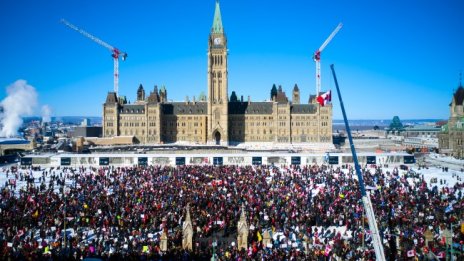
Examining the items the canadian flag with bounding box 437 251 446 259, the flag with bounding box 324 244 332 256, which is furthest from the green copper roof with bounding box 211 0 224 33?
the canadian flag with bounding box 437 251 446 259

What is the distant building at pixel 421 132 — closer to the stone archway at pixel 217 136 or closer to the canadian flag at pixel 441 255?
the stone archway at pixel 217 136

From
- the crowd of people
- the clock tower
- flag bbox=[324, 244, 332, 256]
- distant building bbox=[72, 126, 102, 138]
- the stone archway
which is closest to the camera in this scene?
flag bbox=[324, 244, 332, 256]

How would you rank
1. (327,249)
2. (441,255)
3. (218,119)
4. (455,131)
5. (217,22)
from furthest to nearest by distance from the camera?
(217,22) → (218,119) → (455,131) → (327,249) → (441,255)

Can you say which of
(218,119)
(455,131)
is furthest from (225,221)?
(218,119)

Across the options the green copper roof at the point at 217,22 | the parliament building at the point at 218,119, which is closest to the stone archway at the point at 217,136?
the parliament building at the point at 218,119

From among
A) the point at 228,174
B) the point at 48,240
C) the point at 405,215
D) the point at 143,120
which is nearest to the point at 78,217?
the point at 48,240

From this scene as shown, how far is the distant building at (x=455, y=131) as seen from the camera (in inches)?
2997

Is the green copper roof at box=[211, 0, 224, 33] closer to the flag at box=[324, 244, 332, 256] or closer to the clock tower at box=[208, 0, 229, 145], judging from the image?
the clock tower at box=[208, 0, 229, 145]

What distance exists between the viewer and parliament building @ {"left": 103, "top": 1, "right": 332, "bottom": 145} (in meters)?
104

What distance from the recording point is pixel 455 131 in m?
77.4

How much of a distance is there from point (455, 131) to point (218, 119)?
53467 millimetres

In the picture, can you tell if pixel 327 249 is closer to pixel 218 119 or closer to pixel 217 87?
pixel 218 119

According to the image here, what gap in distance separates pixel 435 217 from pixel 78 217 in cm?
2567

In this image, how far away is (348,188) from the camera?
38.3 meters
